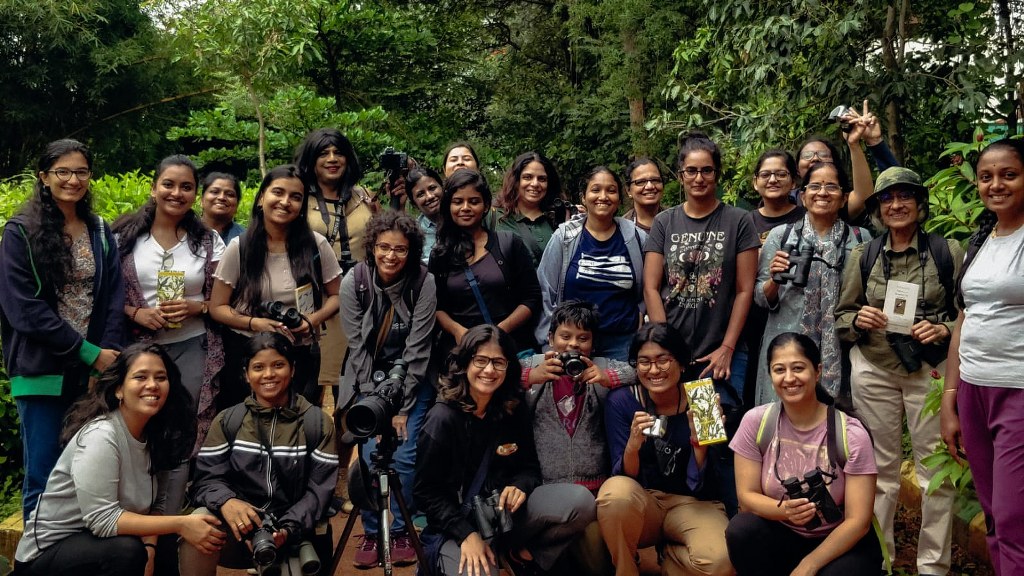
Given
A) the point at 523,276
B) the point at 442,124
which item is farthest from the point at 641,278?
the point at 442,124

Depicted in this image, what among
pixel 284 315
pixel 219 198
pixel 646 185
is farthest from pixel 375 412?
pixel 646 185

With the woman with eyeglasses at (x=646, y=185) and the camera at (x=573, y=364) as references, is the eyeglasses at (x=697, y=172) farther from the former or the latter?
the camera at (x=573, y=364)

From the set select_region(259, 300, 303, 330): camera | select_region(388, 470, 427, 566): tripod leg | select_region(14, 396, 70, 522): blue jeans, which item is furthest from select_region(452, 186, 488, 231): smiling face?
select_region(14, 396, 70, 522): blue jeans

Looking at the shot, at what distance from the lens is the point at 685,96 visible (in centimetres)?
658

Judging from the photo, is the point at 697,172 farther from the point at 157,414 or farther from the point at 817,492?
the point at 157,414

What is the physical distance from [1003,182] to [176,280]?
142 inches

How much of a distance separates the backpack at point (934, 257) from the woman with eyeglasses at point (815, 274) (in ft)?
0.54

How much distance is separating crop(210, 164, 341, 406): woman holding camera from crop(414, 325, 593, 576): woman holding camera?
0.83m

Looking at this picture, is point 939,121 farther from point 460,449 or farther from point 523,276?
point 460,449

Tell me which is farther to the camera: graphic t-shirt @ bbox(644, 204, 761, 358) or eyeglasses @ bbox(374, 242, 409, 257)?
graphic t-shirt @ bbox(644, 204, 761, 358)

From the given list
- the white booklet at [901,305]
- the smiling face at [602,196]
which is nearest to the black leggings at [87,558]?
the smiling face at [602,196]

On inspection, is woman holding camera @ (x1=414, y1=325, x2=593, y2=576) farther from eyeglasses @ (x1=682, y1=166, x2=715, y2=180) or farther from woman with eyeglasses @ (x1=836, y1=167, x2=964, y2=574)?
woman with eyeglasses @ (x1=836, y1=167, x2=964, y2=574)

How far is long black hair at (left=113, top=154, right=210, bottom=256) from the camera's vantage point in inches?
169

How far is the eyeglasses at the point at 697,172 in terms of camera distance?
4.34 metres
